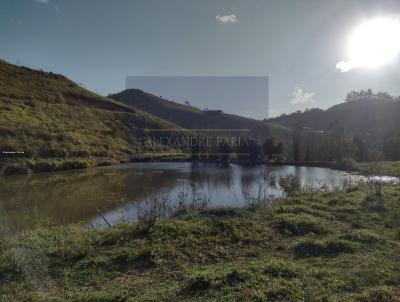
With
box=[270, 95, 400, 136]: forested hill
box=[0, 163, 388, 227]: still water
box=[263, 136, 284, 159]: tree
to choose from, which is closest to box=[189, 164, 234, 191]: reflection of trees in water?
box=[0, 163, 388, 227]: still water

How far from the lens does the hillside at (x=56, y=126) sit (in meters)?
29.0

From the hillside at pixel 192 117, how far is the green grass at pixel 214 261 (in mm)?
62737

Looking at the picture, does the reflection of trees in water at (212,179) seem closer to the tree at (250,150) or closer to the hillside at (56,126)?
the hillside at (56,126)

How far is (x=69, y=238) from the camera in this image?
269 inches

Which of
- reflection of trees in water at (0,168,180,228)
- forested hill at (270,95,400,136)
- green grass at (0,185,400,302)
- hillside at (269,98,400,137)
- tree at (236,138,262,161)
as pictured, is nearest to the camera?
green grass at (0,185,400,302)

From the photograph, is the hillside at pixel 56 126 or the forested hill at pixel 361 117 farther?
the forested hill at pixel 361 117

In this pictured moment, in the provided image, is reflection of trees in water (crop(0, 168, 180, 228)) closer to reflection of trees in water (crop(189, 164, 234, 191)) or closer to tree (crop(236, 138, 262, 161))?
reflection of trees in water (crop(189, 164, 234, 191))

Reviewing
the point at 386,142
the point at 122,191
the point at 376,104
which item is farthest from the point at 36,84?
the point at 376,104

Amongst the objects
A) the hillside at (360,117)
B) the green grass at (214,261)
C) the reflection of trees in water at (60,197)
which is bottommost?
the reflection of trees in water at (60,197)

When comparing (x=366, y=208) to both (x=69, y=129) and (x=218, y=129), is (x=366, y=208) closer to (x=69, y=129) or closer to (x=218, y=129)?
(x=69, y=129)

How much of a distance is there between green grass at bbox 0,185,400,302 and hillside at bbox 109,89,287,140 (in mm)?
62737

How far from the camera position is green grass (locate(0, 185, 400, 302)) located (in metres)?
4.15

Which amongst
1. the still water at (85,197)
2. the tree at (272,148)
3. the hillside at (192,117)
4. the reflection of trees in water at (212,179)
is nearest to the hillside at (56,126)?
the still water at (85,197)

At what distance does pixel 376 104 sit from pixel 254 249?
9105 cm
